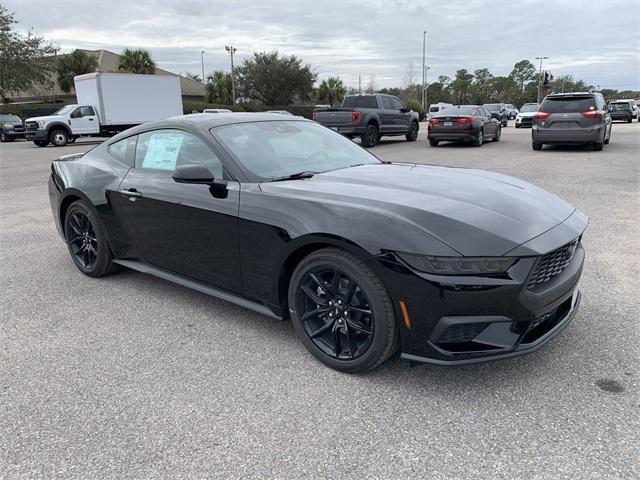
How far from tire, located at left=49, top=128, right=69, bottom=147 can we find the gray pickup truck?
12.4 m

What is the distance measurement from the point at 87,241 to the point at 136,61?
50.8m

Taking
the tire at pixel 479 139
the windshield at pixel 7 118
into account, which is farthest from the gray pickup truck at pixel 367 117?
the windshield at pixel 7 118

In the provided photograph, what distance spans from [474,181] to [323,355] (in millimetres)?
1522

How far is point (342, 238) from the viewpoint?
274 cm

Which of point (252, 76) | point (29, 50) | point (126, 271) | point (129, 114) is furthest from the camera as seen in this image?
point (252, 76)

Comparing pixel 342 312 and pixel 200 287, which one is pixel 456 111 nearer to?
pixel 200 287

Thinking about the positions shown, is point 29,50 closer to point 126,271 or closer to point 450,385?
point 126,271

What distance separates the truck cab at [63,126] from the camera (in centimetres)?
2255

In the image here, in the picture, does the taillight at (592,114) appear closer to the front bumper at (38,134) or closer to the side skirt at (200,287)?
the side skirt at (200,287)

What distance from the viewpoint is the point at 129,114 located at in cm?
2484

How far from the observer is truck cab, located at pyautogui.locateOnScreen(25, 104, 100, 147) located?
22.5m

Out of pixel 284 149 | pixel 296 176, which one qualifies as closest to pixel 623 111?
pixel 284 149

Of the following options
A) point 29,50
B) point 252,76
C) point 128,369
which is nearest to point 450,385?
point 128,369

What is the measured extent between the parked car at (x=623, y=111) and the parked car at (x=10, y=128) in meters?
36.7
